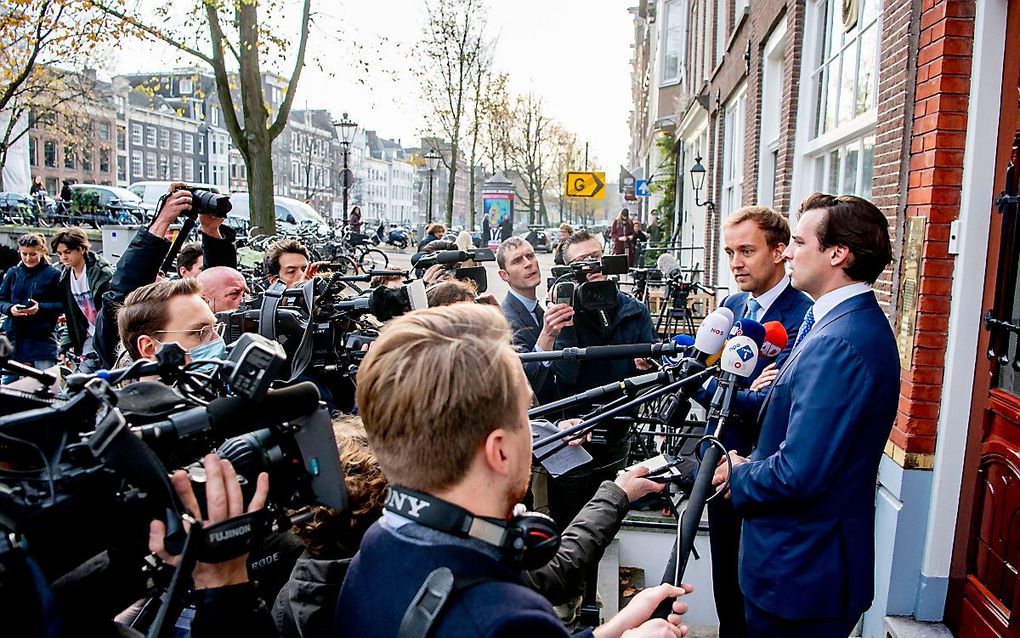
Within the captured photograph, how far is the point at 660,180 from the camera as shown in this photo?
23625mm

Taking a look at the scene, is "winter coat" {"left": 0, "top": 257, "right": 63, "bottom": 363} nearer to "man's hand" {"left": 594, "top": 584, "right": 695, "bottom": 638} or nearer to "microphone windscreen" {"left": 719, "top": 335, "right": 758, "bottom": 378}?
"microphone windscreen" {"left": 719, "top": 335, "right": 758, "bottom": 378}

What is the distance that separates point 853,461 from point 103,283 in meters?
6.27

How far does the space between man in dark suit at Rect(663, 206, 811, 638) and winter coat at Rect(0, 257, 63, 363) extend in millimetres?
6489

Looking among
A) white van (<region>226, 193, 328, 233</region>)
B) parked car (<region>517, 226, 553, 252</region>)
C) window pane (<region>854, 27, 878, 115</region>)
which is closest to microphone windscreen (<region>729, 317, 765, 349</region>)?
window pane (<region>854, 27, 878, 115</region>)

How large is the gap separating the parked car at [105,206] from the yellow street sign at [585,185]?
1519 cm

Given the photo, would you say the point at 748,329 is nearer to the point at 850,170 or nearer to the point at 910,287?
the point at 910,287

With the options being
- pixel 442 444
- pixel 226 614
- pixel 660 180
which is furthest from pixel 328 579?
pixel 660 180

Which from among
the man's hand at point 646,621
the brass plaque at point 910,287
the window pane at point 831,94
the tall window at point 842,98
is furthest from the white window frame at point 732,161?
the man's hand at point 646,621

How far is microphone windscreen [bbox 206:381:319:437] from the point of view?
1375 millimetres

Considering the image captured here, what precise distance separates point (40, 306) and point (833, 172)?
7.06 m

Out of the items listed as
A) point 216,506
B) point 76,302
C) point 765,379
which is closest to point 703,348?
point 765,379

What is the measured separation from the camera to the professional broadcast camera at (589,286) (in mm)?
3590

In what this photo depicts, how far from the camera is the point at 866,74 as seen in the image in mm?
5078

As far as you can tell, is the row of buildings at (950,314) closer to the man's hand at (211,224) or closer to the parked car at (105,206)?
the man's hand at (211,224)
